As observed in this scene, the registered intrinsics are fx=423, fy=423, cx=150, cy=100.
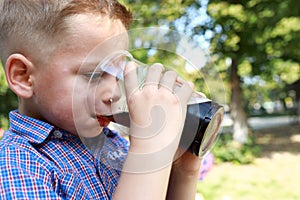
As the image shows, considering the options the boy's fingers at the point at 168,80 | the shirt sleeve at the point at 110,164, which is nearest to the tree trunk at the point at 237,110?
the shirt sleeve at the point at 110,164

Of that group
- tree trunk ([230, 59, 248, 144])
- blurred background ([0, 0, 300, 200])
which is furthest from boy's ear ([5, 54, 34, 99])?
tree trunk ([230, 59, 248, 144])

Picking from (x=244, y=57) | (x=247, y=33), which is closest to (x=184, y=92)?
(x=247, y=33)

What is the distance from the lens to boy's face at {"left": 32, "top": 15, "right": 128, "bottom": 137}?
806mm

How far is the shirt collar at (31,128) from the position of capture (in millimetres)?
824

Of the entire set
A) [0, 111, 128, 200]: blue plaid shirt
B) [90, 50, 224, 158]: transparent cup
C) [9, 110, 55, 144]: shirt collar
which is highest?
[90, 50, 224, 158]: transparent cup

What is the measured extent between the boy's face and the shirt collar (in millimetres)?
26

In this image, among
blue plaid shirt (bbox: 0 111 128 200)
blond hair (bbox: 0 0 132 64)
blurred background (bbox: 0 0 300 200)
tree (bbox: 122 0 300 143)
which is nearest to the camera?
blue plaid shirt (bbox: 0 111 128 200)

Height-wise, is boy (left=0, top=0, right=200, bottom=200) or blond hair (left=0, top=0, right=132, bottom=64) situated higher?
blond hair (left=0, top=0, right=132, bottom=64)

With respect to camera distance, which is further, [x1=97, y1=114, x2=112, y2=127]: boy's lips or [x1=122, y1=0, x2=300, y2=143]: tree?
[x1=122, y1=0, x2=300, y2=143]: tree

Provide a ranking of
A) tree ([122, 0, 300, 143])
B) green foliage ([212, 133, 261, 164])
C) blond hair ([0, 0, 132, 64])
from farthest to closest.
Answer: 1. green foliage ([212, 133, 261, 164])
2. tree ([122, 0, 300, 143])
3. blond hair ([0, 0, 132, 64])

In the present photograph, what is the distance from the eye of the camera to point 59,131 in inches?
34.4

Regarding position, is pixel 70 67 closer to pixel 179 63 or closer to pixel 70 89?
pixel 70 89

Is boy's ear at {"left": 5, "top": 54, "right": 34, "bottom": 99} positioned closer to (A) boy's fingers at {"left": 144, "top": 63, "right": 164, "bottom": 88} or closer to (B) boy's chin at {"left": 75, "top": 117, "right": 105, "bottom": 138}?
(B) boy's chin at {"left": 75, "top": 117, "right": 105, "bottom": 138}

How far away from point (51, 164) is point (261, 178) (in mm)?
5746
